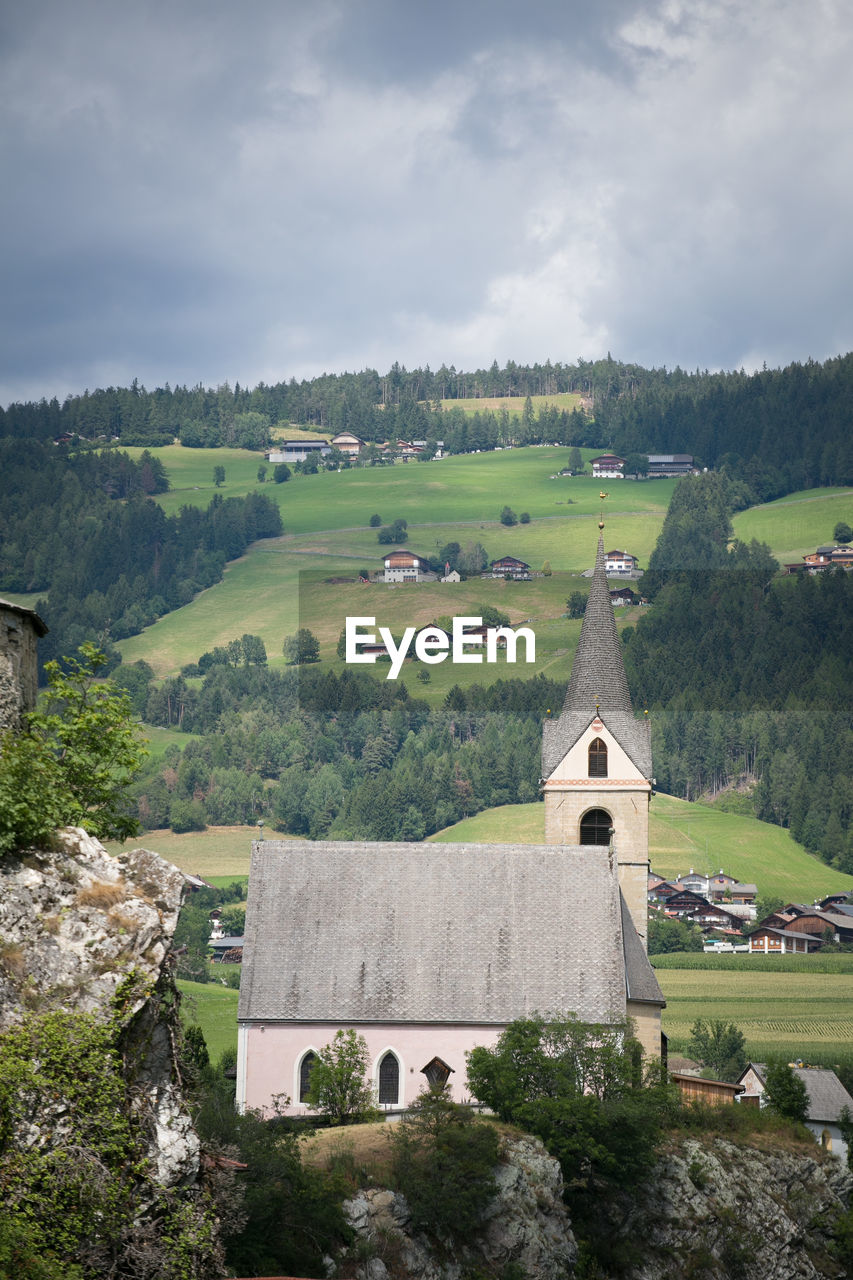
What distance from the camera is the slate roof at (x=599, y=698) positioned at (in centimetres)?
8619

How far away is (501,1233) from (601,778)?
28.0 m

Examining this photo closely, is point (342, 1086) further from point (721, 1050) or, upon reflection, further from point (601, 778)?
point (721, 1050)

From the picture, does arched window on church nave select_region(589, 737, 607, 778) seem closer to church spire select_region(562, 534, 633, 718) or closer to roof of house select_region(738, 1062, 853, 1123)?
church spire select_region(562, 534, 633, 718)

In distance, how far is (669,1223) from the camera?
226 ft

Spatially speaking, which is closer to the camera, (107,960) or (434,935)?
(107,960)

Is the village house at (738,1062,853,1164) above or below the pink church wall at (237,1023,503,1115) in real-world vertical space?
below

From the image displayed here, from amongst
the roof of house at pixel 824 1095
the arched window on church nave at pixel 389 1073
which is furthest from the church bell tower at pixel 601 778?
the roof of house at pixel 824 1095

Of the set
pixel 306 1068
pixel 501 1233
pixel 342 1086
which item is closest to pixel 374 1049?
pixel 306 1068

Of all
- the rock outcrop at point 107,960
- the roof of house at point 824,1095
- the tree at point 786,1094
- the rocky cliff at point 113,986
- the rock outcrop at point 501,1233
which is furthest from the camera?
the roof of house at point 824,1095

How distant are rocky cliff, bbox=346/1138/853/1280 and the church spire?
75.3 ft

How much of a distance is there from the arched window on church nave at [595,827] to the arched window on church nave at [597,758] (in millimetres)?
1776

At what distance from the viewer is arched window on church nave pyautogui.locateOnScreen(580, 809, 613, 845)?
85000 millimetres

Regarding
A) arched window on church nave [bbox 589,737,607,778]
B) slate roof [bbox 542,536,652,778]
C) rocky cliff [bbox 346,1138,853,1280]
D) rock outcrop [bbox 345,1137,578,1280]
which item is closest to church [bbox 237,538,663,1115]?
arched window on church nave [bbox 589,737,607,778]

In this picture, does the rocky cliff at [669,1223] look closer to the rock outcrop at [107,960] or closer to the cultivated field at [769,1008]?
the rock outcrop at [107,960]
